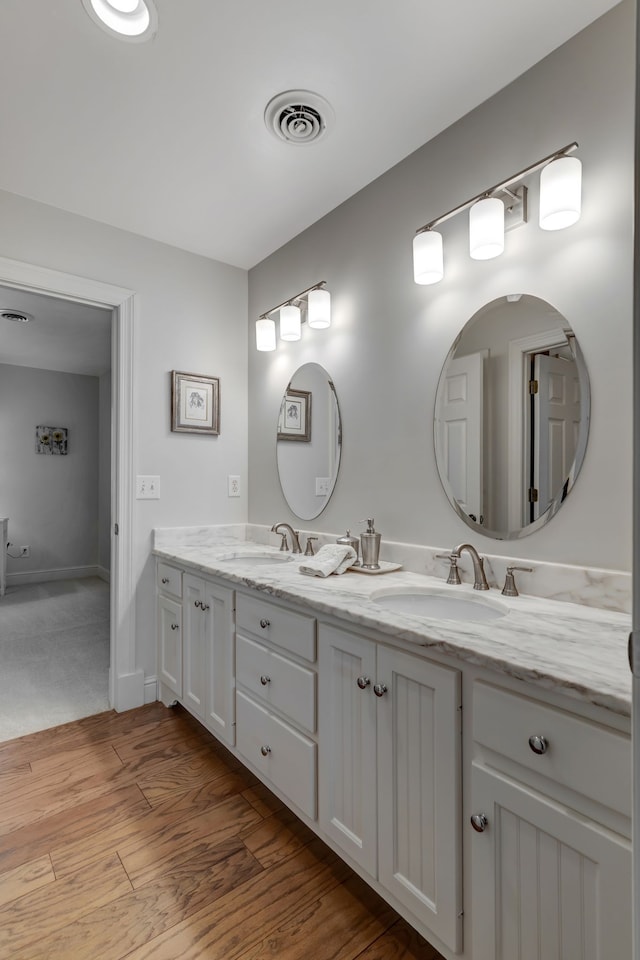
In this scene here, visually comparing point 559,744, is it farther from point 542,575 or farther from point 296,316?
point 296,316

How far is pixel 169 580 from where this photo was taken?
237 centimetres

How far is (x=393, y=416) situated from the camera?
6.40ft

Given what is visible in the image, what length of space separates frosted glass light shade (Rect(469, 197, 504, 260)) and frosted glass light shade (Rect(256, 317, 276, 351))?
1.30 m

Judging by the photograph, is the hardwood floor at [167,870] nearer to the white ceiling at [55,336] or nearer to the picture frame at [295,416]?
the picture frame at [295,416]

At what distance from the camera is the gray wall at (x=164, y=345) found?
2.29 meters

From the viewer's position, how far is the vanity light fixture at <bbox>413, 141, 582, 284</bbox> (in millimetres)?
1312

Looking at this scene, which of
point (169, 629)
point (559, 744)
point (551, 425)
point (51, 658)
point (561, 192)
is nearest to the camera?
point (559, 744)

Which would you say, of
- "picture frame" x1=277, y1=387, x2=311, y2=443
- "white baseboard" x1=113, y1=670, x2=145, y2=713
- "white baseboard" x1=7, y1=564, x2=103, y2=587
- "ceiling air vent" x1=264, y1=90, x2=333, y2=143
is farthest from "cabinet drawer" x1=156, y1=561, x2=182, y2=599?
"white baseboard" x1=7, y1=564, x2=103, y2=587

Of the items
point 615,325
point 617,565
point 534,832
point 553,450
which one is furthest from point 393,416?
point 534,832

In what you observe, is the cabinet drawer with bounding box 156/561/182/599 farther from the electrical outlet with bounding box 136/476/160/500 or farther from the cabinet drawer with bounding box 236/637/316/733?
the cabinet drawer with bounding box 236/637/316/733

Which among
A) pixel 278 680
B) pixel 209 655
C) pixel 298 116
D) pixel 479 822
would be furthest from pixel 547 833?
pixel 298 116

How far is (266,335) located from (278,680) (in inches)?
69.2

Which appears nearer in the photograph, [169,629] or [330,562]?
[330,562]

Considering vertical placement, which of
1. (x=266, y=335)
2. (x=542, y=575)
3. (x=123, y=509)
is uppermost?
(x=266, y=335)
